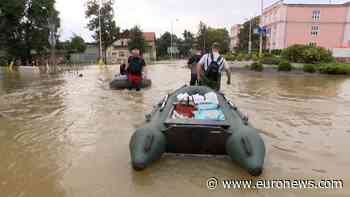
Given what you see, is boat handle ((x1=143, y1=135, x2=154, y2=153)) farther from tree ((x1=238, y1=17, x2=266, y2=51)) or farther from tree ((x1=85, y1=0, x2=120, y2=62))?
tree ((x1=238, y1=17, x2=266, y2=51))

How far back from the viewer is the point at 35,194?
9.82ft

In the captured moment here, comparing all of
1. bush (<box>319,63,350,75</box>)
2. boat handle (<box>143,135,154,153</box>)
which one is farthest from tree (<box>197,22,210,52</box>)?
boat handle (<box>143,135,154,153</box>)

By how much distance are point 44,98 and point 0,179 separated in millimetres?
5843

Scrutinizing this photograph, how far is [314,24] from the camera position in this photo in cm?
4100

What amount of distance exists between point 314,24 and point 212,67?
133 feet

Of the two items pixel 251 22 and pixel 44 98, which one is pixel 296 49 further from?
pixel 251 22

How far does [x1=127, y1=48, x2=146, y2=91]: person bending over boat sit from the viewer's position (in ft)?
28.0

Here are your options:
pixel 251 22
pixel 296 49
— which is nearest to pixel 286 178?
pixel 296 49

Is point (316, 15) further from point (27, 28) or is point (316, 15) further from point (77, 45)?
point (77, 45)

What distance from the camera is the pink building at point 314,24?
131ft

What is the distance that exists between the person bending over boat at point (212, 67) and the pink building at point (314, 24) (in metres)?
38.7

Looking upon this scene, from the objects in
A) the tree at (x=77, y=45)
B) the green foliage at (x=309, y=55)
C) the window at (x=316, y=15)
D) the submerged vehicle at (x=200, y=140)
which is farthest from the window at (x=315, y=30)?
the submerged vehicle at (x=200, y=140)

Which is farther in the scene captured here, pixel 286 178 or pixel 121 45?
pixel 121 45

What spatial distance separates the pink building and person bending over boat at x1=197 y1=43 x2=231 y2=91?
38707 millimetres
